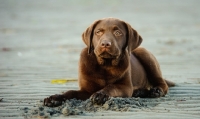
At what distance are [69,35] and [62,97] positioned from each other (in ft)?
35.0

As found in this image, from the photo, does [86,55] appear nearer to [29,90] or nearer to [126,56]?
[126,56]

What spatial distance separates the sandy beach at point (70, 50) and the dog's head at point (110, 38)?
793mm

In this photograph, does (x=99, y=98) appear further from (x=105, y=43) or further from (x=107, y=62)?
(x=107, y=62)

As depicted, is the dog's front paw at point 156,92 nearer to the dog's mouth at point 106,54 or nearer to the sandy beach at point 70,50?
the sandy beach at point 70,50

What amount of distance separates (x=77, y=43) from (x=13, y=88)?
741 cm

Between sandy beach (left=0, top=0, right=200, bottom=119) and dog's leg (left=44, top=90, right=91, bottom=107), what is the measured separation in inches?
9.8

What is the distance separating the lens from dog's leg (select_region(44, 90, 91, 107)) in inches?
242

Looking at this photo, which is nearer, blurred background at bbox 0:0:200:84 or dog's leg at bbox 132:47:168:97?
dog's leg at bbox 132:47:168:97

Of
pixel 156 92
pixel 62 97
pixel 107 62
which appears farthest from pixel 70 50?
pixel 62 97

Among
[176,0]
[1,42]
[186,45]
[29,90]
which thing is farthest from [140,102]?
[176,0]

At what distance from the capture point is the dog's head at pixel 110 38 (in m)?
6.30

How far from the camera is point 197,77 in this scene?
8859 mm

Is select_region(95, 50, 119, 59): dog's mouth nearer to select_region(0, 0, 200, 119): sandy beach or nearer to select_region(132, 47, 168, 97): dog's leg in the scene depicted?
select_region(0, 0, 200, 119): sandy beach

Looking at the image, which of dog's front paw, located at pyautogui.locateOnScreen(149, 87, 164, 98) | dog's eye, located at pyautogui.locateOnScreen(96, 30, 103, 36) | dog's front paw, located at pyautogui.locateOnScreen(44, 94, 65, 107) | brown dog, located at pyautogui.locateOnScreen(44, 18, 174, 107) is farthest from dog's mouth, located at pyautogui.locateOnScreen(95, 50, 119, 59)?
dog's front paw, located at pyautogui.locateOnScreen(149, 87, 164, 98)
